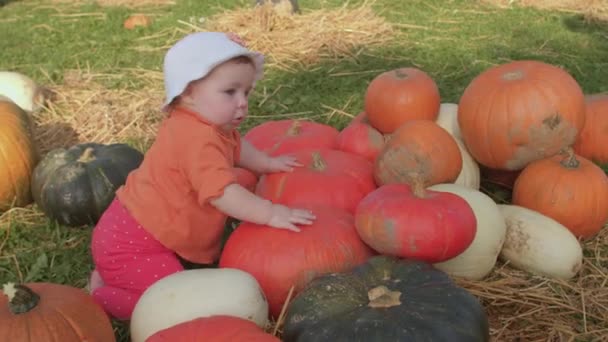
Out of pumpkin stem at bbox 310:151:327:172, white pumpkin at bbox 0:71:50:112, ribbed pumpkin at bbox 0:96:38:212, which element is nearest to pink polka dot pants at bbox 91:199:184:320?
pumpkin stem at bbox 310:151:327:172

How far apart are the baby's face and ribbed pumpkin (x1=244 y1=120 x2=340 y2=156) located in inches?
33.7

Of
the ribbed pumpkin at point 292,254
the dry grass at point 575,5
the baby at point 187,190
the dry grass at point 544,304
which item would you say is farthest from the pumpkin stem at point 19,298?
the dry grass at point 575,5

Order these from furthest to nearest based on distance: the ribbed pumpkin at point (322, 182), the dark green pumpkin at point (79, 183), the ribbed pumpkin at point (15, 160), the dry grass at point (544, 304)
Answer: the ribbed pumpkin at point (15, 160)
the dark green pumpkin at point (79, 183)
the ribbed pumpkin at point (322, 182)
the dry grass at point (544, 304)

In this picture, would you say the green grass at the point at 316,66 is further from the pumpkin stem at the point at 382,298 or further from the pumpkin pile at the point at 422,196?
the pumpkin stem at the point at 382,298

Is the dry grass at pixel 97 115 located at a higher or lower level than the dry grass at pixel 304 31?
lower

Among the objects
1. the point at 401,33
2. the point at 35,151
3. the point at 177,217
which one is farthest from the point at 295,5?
the point at 177,217

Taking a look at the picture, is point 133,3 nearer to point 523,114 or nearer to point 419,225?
point 523,114

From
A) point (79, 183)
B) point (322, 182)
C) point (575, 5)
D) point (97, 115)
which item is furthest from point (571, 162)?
point (575, 5)

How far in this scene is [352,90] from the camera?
5.97 meters

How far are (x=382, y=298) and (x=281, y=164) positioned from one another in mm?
1275

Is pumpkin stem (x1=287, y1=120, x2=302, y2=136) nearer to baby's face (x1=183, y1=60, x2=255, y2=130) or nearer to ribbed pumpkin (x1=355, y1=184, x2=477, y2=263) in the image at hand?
baby's face (x1=183, y1=60, x2=255, y2=130)

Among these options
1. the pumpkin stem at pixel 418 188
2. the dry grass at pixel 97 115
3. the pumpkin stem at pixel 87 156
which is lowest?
the dry grass at pixel 97 115

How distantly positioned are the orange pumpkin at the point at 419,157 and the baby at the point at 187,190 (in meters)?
0.60

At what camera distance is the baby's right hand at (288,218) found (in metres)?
2.89
